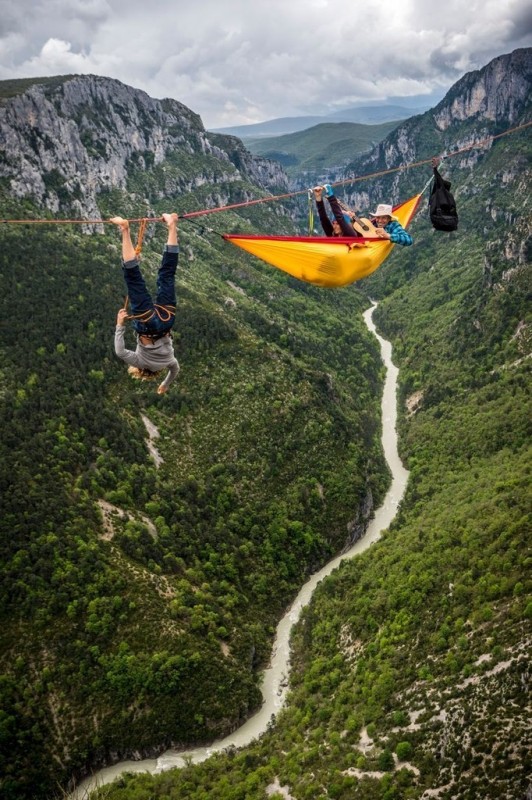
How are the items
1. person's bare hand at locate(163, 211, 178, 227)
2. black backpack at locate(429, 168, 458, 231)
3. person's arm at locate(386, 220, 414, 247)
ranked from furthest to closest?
1. person's arm at locate(386, 220, 414, 247)
2. black backpack at locate(429, 168, 458, 231)
3. person's bare hand at locate(163, 211, 178, 227)

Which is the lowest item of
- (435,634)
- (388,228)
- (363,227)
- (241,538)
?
(435,634)

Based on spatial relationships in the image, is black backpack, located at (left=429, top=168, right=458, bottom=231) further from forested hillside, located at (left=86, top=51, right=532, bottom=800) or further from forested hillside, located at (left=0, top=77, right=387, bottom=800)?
forested hillside, located at (left=0, top=77, right=387, bottom=800)

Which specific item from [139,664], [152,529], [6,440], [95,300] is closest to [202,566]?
[152,529]

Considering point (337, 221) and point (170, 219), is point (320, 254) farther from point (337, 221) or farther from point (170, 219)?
point (170, 219)

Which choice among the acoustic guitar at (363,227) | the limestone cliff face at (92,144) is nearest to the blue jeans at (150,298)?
the acoustic guitar at (363,227)

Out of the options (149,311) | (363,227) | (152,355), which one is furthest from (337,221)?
(152,355)

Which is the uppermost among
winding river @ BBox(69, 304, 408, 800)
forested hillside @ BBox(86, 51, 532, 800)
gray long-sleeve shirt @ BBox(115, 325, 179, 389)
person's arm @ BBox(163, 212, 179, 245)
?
person's arm @ BBox(163, 212, 179, 245)

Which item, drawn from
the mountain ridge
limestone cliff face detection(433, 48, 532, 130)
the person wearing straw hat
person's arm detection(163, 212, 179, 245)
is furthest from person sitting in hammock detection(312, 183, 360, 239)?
limestone cliff face detection(433, 48, 532, 130)

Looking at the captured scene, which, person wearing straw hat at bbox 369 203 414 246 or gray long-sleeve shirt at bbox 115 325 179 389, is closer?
gray long-sleeve shirt at bbox 115 325 179 389
